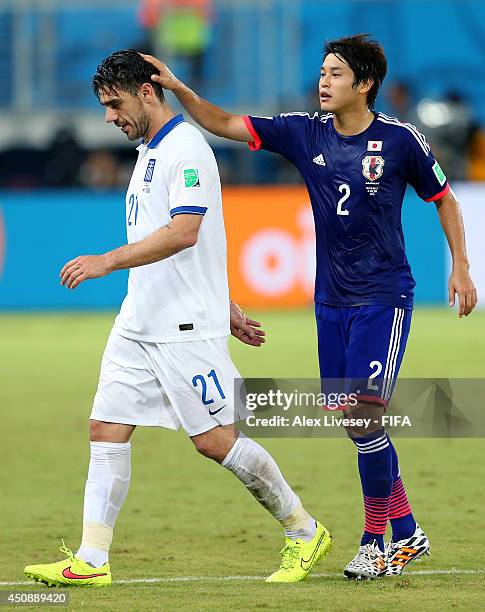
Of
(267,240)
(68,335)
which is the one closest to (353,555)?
(68,335)

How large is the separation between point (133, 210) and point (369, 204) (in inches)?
40.8

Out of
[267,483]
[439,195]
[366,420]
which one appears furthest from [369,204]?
[267,483]

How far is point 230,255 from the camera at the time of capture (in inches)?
725

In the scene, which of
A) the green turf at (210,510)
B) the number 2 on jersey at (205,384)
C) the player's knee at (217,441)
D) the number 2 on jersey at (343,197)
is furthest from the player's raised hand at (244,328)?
the green turf at (210,510)

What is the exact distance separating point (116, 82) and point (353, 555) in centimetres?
252

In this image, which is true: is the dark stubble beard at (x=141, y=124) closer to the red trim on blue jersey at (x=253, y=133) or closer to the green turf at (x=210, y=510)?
the red trim on blue jersey at (x=253, y=133)

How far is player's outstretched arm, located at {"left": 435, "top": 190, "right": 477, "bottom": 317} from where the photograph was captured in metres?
6.12

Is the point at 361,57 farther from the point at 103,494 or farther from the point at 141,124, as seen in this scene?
the point at 103,494

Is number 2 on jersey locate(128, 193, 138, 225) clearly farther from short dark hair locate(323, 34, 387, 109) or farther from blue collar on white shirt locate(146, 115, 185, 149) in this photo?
short dark hair locate(323, 34, 387, 109)

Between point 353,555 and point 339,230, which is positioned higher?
point 339,230

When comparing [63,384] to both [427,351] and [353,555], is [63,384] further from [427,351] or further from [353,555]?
[353,555]

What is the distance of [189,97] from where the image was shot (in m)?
6.37

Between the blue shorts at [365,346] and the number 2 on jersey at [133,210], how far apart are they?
94 cm

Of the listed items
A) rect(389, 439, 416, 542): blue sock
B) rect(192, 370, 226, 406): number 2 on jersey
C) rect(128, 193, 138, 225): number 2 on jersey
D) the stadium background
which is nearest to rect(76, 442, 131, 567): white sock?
the stadium background
